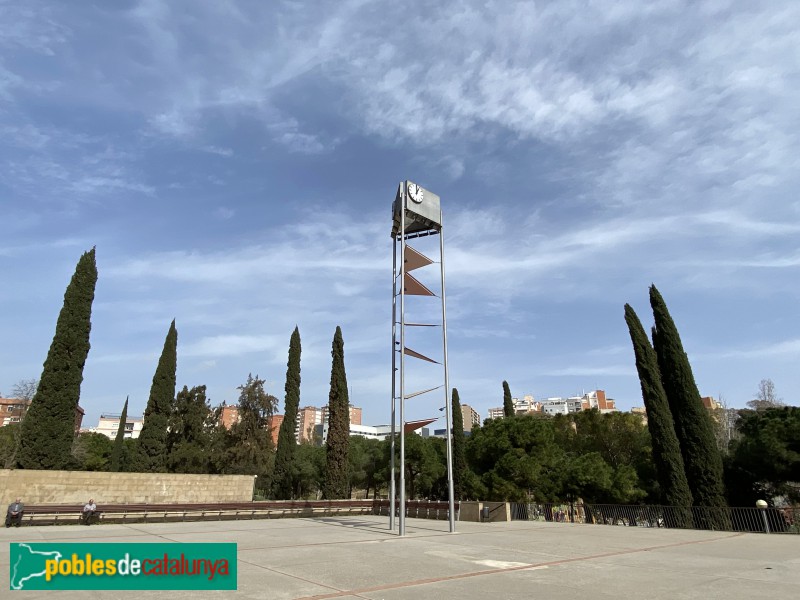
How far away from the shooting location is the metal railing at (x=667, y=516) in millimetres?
16664

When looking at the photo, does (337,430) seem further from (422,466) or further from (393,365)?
(393,365)

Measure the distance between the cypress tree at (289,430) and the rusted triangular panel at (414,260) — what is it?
21.7m

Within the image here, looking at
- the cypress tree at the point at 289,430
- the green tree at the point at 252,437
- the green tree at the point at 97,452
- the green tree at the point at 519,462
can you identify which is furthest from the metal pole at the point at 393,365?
the green tree at the point at 97,452

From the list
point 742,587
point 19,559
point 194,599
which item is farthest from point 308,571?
point 742,587

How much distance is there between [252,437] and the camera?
37.7 metres

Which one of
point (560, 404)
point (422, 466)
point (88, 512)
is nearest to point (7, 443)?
point (88, 512)

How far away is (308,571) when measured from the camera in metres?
7.84

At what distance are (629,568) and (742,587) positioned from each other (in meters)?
1.95

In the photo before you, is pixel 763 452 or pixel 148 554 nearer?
pixel 148 554

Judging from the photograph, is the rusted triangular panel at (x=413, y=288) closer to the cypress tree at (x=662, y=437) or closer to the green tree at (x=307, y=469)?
the cypress tree at (x=662, y=437)

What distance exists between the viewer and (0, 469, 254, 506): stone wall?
17.8 m

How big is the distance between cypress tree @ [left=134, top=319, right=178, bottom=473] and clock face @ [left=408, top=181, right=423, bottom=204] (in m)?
22.1

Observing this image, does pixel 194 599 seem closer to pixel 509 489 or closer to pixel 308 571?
pixel 308 571

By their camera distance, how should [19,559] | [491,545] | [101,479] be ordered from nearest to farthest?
[19,559] → [491,545] → [101,479]
